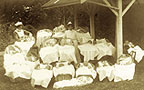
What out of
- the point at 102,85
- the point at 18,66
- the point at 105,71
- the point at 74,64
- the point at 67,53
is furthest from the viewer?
the point at 74,64

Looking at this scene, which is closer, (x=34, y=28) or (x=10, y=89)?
(x=10, y=89)

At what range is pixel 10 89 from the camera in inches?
324

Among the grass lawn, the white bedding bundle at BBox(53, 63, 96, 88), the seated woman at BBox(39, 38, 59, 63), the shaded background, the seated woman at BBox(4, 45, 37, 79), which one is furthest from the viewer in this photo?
the shaded background

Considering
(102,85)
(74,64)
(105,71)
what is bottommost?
(102,85)

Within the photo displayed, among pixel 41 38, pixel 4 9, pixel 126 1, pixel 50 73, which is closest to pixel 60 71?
pixel 50 73

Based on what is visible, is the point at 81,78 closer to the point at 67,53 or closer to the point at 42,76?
the point at 42,76

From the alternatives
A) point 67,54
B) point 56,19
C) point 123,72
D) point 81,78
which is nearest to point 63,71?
point 81,78

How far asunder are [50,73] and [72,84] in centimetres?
79

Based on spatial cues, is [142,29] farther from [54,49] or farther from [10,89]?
[10,89]

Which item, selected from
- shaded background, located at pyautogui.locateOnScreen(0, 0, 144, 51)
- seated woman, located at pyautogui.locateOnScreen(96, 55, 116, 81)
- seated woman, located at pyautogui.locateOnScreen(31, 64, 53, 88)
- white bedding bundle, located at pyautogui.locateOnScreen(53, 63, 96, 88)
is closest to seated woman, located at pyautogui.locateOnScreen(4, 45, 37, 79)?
seated woman, located at pyautogui.locateOnScreen(31, 64, 53, 88)

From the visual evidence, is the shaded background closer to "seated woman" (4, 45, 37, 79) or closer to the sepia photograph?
the sepia photograph

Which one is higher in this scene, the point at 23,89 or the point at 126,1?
the point at 126,1

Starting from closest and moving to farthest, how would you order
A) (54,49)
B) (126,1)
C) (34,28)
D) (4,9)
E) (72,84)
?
(72,84) < (54,49) < (126,1) < (4,9) < (34,28)

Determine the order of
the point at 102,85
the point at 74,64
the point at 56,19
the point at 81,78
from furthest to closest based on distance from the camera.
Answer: the point at 56,19
the point at 74,64
the point at 81,78
the point at 102,85
